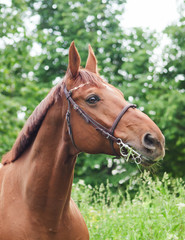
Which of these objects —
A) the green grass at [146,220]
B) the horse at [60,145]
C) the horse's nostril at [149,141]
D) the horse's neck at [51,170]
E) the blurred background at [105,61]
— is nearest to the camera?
the horse's nostril at [149,141]

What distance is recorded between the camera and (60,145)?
253 cm

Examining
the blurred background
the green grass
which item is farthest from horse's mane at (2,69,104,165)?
the blurred background

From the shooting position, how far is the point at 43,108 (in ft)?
8.45

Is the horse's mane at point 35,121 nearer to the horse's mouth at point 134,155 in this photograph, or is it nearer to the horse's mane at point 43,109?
the horse's mane at point 43,109

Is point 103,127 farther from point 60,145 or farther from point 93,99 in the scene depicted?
point 60,145

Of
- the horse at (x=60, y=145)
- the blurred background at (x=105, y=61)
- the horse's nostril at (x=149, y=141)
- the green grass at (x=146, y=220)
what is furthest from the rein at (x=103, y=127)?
the blurred background at (x=105, y=61)

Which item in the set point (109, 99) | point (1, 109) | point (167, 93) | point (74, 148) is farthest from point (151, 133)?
point (167, 93)

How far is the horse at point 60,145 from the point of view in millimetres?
2383

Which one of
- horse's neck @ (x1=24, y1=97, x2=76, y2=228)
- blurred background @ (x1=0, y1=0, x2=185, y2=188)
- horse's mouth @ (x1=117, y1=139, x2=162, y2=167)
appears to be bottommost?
blurred background @ (x1=0, y1=0, x2=185, y2=188)

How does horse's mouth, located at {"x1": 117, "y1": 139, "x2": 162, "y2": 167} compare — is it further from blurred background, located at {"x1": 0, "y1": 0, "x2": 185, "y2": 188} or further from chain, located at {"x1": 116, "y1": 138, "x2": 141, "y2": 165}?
blurred background, located at {"x1": 0, "y1": 0, "x2": 185, "y2": 188}

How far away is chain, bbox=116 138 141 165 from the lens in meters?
2.21

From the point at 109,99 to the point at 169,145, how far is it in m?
12.0

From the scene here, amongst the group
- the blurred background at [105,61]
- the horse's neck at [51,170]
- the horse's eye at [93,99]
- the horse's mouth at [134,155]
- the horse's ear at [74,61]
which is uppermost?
the horse's ear at [74,61]

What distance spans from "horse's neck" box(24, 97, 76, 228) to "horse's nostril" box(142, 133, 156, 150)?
642 millimetres
